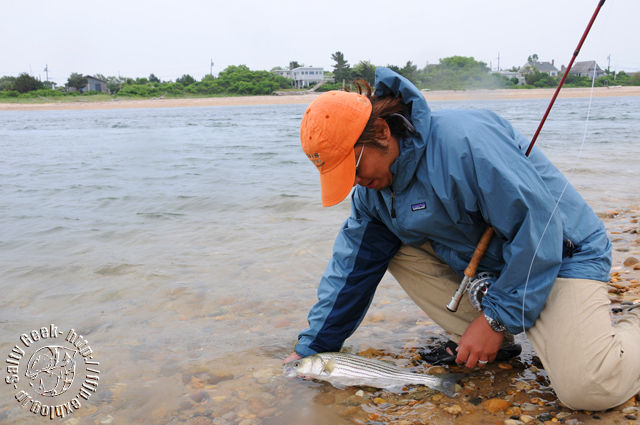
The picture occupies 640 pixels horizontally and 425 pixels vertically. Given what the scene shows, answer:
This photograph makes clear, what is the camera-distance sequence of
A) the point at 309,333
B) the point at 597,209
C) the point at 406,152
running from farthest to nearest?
the point at 597,209
the point at 309,333
the point at 406,152

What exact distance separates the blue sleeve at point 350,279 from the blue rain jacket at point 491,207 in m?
0.15

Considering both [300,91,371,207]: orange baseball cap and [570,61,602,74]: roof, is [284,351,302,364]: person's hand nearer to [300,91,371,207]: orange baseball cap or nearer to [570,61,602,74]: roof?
[300,91,371,207]: orange baseball cap

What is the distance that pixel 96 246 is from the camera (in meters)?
6.20

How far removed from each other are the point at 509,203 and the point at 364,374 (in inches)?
53.3

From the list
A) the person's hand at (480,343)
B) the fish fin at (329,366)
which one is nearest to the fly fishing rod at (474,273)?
the person's hand at (480,343)

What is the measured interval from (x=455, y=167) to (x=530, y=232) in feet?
1.44

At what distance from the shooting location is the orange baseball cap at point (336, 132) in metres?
2.23

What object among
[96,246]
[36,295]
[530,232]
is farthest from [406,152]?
[96,246]

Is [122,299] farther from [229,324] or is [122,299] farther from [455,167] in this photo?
[455,167]

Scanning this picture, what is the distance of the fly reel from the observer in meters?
2.53

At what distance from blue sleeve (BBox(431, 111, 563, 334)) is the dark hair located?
0.20 metres

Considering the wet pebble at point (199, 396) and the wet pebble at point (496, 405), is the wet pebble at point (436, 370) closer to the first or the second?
the wet pebble at point (496, 405)

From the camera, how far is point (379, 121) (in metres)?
2.29

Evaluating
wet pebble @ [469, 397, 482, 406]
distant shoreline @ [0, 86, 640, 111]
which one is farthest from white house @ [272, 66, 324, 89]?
wet pebble @ [469, 397, 482, 406]
